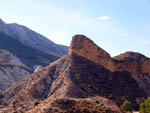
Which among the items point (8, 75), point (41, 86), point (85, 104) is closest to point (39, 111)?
point (85, 104)

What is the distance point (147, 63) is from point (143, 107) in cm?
2950

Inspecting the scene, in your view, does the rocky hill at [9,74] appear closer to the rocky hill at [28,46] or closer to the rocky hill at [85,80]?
the rocky hill at [85,80]

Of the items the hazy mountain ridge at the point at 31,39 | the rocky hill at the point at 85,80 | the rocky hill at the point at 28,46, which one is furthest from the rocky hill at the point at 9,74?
the hazy mountain ridge at the point at 31,39

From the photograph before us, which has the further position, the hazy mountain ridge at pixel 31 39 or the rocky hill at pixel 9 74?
the hazy mountain ridge at pixel 31 39

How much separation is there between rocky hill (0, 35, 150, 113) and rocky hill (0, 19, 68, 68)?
66038 mm

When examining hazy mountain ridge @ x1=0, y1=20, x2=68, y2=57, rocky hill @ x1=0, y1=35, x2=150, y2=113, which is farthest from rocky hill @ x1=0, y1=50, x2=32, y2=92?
hazy mountain ridge @ x1=0, y1=20, x2=68, y2=57

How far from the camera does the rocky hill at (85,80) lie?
Answer: 4728 cm

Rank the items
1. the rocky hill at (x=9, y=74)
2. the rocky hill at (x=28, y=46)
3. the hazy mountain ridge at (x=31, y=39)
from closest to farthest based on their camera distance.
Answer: the rocky hill at (x=9, y=74)
the rocky hill at (x=28, y=46)
the hazy mountain ridge at (x=31, y=39)

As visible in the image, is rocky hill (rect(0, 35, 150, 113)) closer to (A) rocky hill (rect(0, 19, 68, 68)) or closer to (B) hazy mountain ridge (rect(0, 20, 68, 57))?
(A) rocky hill (rect(0, 19, 68, 68))

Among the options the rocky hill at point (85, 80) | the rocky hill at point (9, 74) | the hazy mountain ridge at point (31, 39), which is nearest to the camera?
the rocky hill at point (85, 80)

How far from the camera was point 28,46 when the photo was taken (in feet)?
505

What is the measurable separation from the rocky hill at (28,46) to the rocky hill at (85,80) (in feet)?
217

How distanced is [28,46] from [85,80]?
107213 millimetres

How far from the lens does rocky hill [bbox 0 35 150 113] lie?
4728cm
